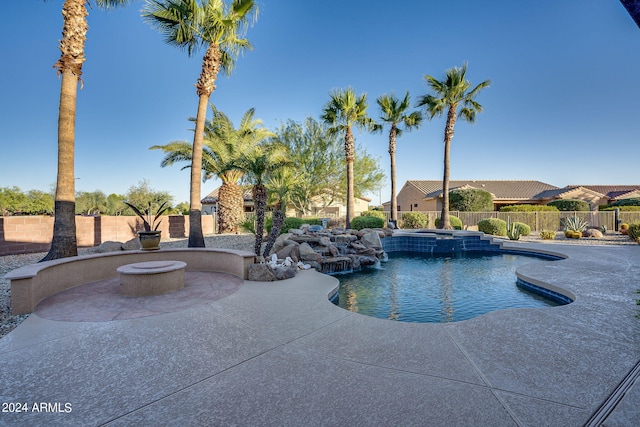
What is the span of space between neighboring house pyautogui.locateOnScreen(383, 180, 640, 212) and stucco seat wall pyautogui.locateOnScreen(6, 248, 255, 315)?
2635 cm

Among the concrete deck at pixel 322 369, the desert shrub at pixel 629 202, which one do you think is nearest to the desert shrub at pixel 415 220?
the concrete deck at pixel 322 369

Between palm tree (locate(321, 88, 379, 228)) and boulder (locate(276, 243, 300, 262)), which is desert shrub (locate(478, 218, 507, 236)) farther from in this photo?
boulder (locate(276, 243, 300, 262))

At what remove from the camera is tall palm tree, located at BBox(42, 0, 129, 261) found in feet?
26.0

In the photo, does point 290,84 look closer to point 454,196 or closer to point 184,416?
point 454,196

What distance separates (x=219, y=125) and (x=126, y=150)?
A: 1327cm

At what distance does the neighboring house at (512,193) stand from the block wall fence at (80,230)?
25322 millimetres

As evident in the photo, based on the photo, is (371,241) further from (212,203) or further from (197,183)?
(212,203)

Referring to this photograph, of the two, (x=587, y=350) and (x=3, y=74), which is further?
(x=3, y=74)

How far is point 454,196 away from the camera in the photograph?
1069 inches

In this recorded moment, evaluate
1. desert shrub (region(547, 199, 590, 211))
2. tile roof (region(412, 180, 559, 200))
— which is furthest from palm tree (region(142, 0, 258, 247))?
desert shrub (region(547, 199, 590, 211))

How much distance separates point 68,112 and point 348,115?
51.8ft

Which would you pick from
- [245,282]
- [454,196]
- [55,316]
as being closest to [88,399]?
[55,316]

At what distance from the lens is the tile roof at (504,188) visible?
31.5 meters

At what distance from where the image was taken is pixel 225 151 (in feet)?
63.3
